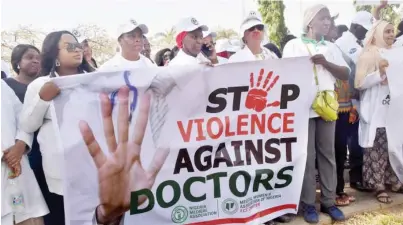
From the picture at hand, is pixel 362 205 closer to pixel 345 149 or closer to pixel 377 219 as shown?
pixel 377 219

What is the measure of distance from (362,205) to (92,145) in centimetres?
267

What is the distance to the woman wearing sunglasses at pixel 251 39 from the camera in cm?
366

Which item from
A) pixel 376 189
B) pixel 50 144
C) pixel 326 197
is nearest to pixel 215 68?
pixel 50 144

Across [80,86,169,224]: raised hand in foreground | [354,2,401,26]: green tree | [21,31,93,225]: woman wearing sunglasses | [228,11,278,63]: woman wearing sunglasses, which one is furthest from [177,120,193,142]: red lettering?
[354,2,401,26]: green tree

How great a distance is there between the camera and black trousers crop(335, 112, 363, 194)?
4.26 metres

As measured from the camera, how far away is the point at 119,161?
122 inches

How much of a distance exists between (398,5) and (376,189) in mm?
2550

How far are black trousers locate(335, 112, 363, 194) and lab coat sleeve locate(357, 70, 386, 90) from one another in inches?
13.9

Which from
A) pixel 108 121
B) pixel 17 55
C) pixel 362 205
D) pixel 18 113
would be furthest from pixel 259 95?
pixel 17 55

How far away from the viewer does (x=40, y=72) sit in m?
3.09

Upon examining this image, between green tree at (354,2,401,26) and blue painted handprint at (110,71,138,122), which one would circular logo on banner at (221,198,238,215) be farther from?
green tree at (354,2,401,26)

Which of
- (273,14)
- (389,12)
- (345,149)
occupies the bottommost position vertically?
(345,149)

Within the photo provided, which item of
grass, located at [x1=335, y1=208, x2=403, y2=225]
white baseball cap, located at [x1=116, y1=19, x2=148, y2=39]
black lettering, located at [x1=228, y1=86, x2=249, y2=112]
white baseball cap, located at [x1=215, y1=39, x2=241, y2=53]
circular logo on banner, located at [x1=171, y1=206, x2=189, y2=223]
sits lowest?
grass, located at [x1=335, y1=208, x2=403, y2=225]

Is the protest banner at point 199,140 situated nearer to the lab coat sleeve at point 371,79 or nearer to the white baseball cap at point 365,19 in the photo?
the lab coat sleeve at point 371,79
